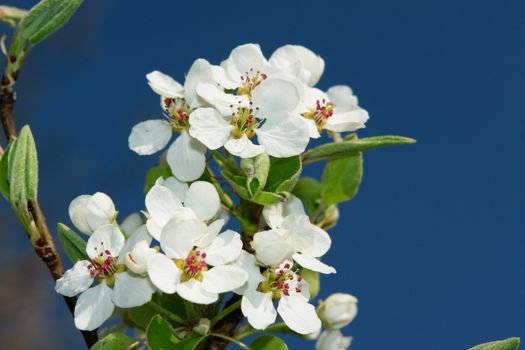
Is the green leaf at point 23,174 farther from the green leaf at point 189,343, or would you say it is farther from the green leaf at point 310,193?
the green leaf at point 310,193

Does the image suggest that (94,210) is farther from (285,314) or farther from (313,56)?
(313,56)

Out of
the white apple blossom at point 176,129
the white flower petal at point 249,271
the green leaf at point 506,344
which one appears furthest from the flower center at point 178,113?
the green leaf at point 506,344

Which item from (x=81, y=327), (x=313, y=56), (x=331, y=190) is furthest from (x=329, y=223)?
(x=81, y=327)

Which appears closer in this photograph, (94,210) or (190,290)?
(190,290)

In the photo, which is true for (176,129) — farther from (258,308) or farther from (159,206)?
(258,308)

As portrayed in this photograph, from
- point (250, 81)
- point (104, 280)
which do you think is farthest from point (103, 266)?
point (250, 81)

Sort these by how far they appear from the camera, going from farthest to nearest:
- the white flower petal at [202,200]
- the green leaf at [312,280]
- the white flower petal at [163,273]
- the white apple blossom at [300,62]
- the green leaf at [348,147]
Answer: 1. the green leaf at [312,280]
2. the white apple blossom at [300,62]
3. the green leaf at [348,147]
4. the white flower petal at [202,200]
5. the white flower petal at [163,273]
